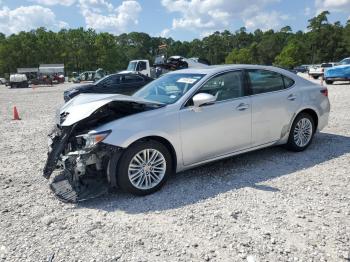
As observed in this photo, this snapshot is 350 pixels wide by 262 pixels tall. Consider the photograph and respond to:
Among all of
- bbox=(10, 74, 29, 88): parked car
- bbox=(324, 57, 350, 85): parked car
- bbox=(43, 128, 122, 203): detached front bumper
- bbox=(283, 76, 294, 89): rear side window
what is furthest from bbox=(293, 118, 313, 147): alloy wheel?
bbox=(10, 74, 29, 88): parked car

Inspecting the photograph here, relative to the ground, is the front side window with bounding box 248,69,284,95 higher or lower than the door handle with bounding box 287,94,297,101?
higher

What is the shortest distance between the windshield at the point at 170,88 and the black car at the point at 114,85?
9771 mm

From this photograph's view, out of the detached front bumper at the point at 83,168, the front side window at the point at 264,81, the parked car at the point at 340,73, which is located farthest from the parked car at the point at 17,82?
the front side window at the point at 264,81

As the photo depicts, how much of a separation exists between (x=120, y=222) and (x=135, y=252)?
0.65 m

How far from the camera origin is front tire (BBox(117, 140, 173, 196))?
4.23 m

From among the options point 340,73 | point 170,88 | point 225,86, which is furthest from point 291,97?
point 340,73

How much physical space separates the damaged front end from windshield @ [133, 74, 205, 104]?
408mm

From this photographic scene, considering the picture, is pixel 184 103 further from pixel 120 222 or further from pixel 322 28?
pixel 322 28

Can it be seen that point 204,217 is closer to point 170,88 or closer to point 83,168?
point 83,168

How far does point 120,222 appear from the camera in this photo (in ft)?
12.4

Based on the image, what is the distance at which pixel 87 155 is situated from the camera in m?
4.15

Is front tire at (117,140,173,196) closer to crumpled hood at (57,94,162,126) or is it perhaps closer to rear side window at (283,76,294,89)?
crumpled hood at (57,94,162,126)

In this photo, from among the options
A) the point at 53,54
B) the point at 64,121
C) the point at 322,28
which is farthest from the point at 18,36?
the point at 64,121

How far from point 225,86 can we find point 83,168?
7.74 ft
